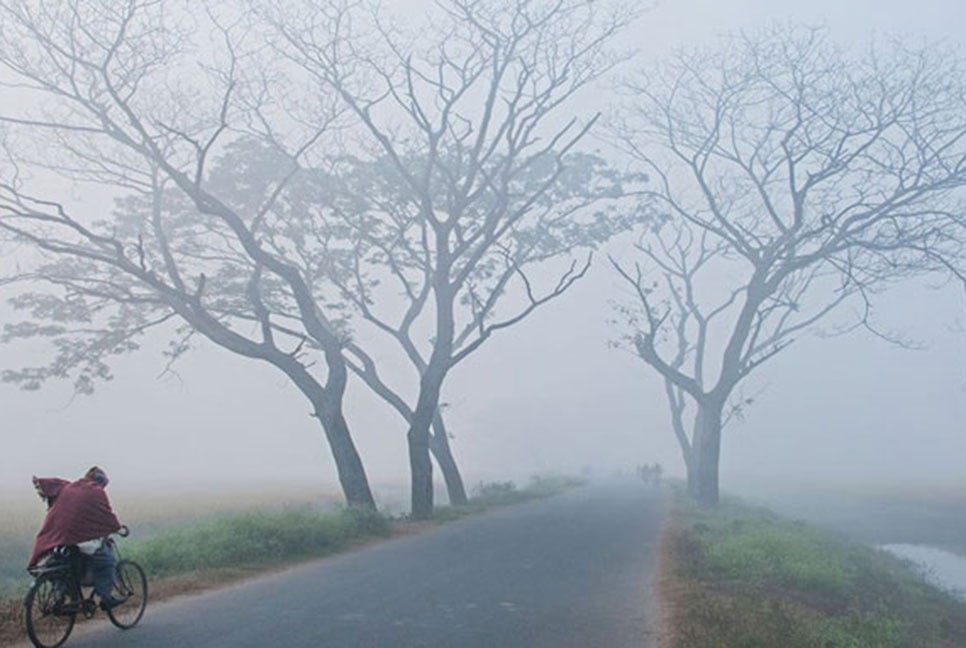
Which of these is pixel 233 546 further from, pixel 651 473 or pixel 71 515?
pixel 651 473

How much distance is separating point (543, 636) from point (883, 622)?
3.94 metres

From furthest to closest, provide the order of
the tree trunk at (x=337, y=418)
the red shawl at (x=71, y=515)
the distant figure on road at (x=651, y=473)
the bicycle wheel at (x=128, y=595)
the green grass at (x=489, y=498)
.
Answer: the distant figure on road at (x=651, y=473)
the green grass at (x=489, y=498)
the tree trunk at (x=337, y=418)
the bicycle wheel at (x=128, y=595)
the red shawl at (x=71, y=515)

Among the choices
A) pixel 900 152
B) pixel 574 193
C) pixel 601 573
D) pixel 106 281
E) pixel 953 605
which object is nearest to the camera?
pixel 601 573

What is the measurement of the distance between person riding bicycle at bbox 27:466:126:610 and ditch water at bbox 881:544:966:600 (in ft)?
49.1

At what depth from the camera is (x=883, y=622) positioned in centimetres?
1051

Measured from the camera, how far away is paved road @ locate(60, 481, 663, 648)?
8945 mm

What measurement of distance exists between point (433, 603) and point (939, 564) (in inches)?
681

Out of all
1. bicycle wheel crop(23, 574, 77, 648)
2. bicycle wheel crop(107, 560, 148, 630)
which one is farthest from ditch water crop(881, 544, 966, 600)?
bicycle wheel crop(23, 574, 77, 648)

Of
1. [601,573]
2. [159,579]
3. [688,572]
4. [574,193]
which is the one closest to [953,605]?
[688,572]

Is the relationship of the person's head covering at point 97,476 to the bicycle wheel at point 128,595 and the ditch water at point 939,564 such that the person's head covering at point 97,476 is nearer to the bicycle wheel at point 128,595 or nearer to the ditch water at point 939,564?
the bicycle wheel at point 128,595

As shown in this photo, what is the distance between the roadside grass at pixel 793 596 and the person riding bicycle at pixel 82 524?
529 centimetres

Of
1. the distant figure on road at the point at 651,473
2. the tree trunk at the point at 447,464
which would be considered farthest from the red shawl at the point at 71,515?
the distant figure on road at the point at 651,473

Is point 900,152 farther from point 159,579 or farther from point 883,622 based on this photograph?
point 159,579

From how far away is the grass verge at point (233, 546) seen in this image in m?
11.8
